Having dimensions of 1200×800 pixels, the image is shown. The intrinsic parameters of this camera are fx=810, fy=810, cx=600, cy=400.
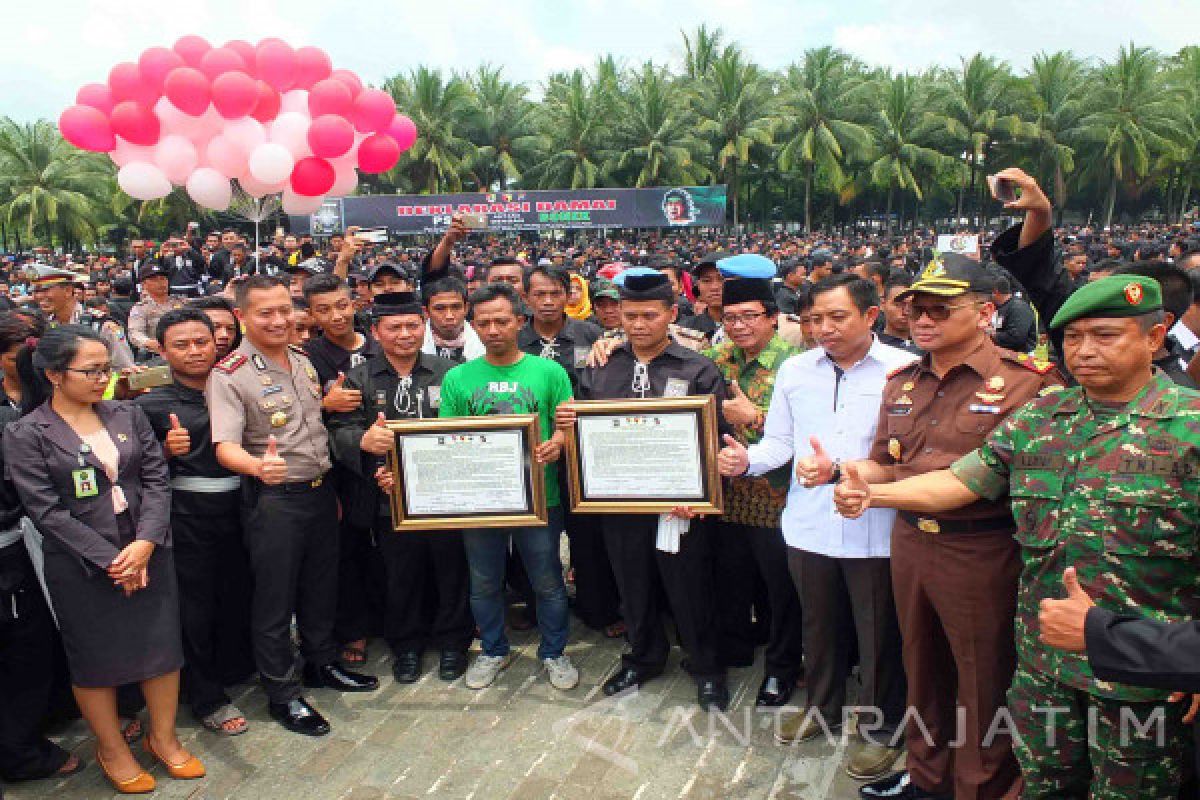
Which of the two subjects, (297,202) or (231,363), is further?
(297,202)

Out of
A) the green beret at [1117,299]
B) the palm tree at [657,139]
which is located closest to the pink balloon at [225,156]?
the green beret at [1117,299]

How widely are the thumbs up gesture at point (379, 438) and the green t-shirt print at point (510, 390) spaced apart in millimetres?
376

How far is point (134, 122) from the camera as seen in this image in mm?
8250

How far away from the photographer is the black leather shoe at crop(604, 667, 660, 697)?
4223 mm

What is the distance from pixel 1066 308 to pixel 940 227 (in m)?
47.3

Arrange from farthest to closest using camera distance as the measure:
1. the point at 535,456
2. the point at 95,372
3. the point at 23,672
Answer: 1. the point at 535,456
2. the point at 23,672
3. the point at 95,372

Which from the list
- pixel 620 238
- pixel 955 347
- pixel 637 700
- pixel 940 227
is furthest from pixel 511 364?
pixel 940 227

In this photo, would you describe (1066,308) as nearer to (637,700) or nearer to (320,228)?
(637,700)

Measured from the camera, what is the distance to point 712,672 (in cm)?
410

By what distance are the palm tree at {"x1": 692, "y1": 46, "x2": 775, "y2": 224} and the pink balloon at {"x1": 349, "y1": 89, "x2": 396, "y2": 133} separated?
32.3m

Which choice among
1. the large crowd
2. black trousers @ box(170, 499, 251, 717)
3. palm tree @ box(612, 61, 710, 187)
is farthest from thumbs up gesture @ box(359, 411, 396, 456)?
palm tree @ box(612, 61, 710, 187)

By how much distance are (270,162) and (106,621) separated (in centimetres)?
622

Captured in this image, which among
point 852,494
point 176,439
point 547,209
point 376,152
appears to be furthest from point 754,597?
point 547,209

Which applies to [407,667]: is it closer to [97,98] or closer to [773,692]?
[773,692]
